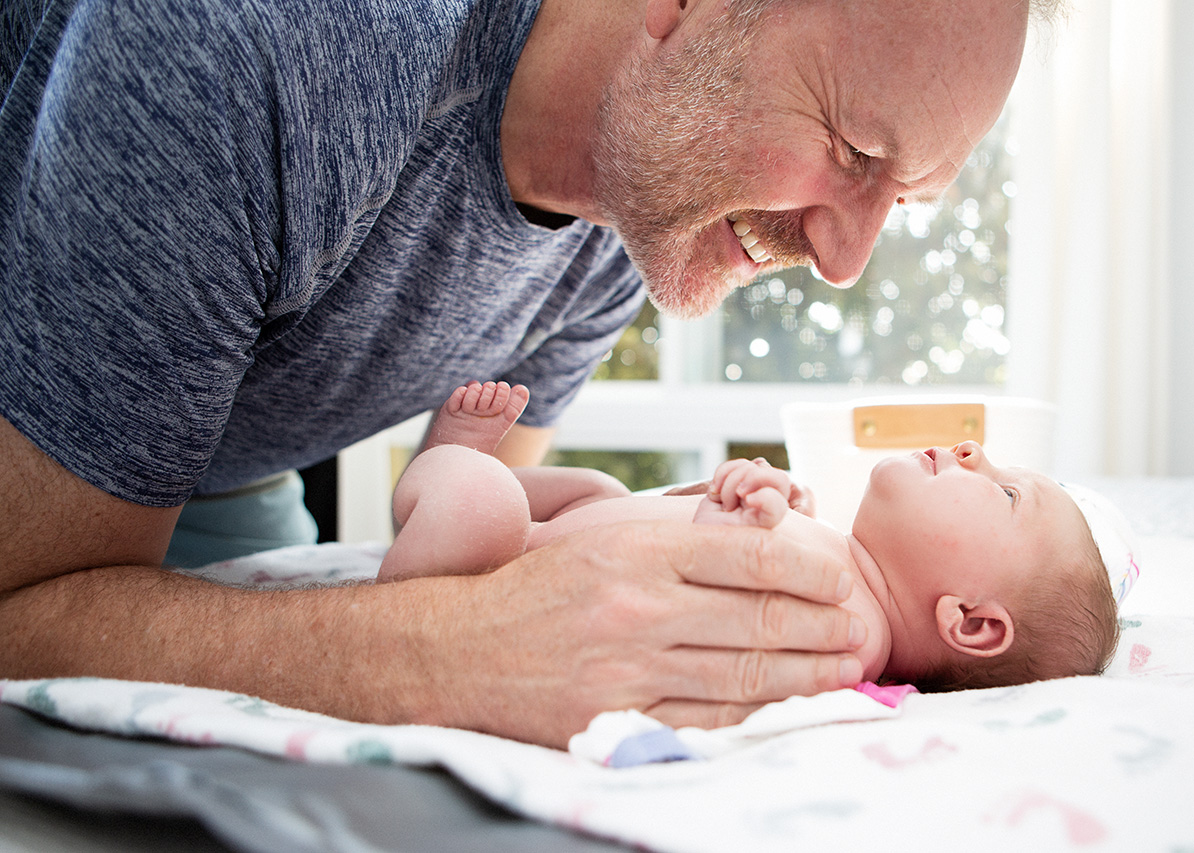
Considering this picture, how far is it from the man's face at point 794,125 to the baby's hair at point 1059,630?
526 millimetres

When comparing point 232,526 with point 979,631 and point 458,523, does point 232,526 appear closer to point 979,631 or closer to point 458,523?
point 458,523

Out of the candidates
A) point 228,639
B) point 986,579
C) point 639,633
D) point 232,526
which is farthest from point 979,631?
point 232,526

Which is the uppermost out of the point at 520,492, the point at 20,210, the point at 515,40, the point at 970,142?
the point at 515,40

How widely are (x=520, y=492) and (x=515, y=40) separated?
64 centimetres

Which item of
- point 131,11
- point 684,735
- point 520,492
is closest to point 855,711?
point 684,735

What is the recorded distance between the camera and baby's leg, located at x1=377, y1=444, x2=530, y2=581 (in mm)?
847

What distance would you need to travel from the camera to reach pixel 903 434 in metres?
1.54

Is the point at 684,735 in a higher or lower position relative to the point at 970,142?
lower

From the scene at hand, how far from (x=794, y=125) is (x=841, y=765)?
84 centimetres

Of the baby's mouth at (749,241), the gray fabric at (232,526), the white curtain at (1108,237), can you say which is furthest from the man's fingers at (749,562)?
the white curtain at (1108,237)

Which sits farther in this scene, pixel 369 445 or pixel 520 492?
pixel 369 445

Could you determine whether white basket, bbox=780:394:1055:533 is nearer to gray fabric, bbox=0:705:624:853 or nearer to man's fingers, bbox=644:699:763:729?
man's fingers, bbox=644:699:763:729

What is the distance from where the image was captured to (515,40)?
1.12 m

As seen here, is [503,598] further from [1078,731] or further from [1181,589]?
Result: [1181,589]
